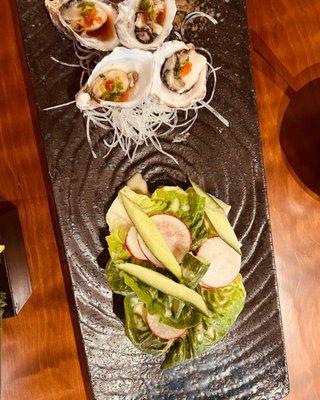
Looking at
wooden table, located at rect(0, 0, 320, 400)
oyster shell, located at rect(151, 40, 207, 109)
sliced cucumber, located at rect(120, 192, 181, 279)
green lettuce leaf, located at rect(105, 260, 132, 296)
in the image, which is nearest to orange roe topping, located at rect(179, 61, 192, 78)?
oyster shell, located at rect(151, 40, 207, 109)

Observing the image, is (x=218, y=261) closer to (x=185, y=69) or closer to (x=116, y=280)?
(x=116, y=280)

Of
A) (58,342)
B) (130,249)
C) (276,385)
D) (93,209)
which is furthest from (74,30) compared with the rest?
(276,385)

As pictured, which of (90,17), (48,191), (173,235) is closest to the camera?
(90,17)

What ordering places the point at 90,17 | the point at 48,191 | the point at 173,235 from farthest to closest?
the point at 48,191 < the point at 173,235 < the point at 90,17

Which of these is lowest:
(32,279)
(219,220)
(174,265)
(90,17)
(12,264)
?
(32,279)

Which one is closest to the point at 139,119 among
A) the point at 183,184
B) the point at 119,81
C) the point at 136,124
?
the point at 136,124

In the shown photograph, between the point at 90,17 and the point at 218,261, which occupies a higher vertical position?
the point at 90,17

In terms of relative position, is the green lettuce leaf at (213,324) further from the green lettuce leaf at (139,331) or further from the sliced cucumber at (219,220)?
the sliced cucumber at (219,220)

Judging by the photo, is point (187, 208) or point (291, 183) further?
point (291, 183)
